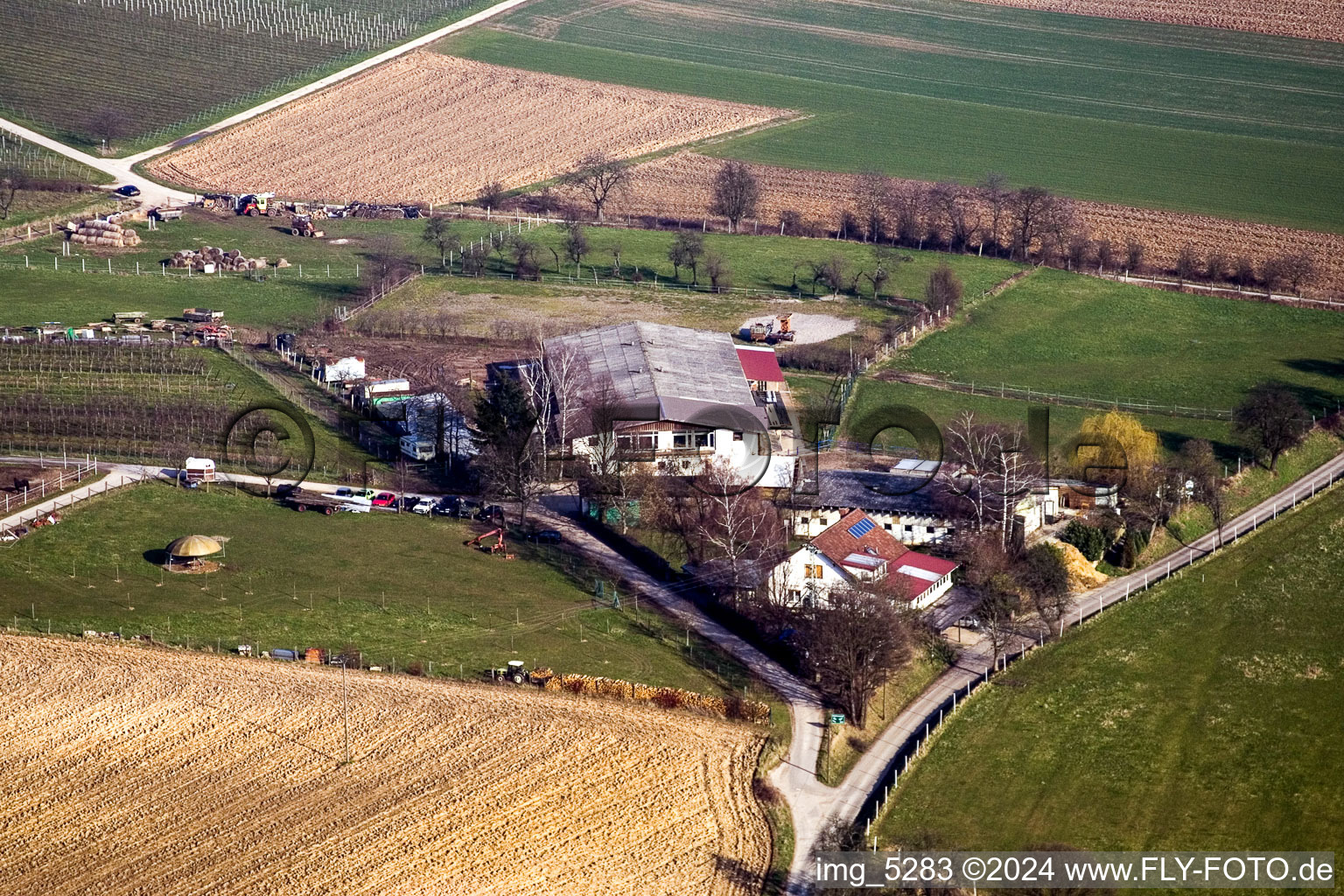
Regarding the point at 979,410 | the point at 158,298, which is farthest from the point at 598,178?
the point at 979,410

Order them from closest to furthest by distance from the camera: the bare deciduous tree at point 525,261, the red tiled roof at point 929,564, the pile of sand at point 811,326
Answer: the red tiled roof at point 929,564
the pile of sand at point 811,326
the bare deciduous tree at point 525,261

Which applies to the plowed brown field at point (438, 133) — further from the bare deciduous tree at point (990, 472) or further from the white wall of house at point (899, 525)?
the white wall of house at point (899, 525)

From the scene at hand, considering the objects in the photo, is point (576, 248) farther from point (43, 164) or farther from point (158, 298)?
point (43, 164)

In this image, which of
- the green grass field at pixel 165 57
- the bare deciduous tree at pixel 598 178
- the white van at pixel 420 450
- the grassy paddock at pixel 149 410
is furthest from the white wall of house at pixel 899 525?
the green grass field at pixel 165 57

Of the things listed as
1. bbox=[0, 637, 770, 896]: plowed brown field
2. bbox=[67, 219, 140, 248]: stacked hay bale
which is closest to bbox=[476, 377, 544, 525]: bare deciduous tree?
bbox=[0, 637, 770, 896]: plowed brown field

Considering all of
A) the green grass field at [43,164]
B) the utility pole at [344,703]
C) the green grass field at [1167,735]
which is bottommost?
the green grass field at [1167,735]

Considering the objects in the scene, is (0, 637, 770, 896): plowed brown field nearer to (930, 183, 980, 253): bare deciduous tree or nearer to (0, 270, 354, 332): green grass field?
(0, 270, 354, 332): green grass field
